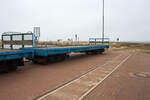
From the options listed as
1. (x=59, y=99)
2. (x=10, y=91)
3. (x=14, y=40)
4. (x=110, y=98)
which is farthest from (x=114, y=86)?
(x=14, y=40)

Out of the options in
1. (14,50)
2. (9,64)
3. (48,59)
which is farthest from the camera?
(48,59)

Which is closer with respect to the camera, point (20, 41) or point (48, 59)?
point (20, 41)

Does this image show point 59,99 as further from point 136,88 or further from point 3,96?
point 136,88

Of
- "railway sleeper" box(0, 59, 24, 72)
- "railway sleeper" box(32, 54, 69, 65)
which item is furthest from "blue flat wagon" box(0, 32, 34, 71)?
"railway sleeper" box(32, 54, 69, 65)

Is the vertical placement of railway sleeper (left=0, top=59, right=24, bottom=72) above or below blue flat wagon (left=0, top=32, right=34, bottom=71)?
below

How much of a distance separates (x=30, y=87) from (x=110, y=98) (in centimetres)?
288

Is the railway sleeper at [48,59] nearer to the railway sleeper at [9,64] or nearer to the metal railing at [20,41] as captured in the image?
the metal railing at [20,41]

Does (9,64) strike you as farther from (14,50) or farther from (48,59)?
(48,59)

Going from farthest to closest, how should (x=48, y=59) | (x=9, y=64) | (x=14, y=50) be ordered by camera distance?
(x=48, y=59) → (x=14, y=50) → (x=9, y=64)

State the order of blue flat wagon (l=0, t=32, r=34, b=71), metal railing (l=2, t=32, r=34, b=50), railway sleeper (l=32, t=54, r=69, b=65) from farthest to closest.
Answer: railway sleeper (l=32, t=54, r=69, b=65) → metal railing (l=2, t=32, r=34, b=50) → blue flat wagon (l=0, t=32, r=34, b=71)

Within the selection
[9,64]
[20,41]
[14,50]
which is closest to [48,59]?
[20,41]

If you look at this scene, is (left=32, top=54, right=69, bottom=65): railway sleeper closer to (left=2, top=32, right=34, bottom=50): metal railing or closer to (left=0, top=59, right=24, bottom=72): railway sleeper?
(left=2, top=32, right=34, bottom=50): metal railing

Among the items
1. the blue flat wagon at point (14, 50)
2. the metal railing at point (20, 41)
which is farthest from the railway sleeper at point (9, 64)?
the metal railing at point (20, 41)

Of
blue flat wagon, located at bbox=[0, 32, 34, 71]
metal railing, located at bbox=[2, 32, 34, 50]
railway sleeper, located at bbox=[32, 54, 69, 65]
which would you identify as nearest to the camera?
blue flat wagon, located at bbox=[0, 32, 34, 71]
